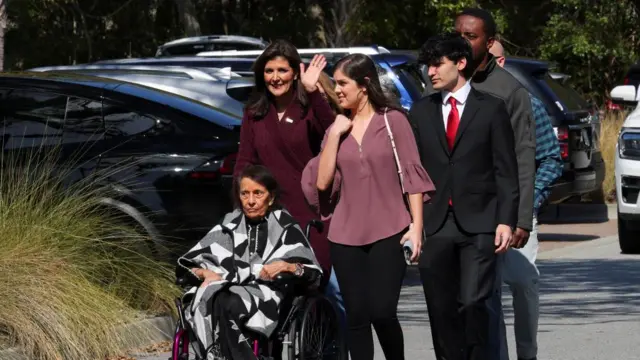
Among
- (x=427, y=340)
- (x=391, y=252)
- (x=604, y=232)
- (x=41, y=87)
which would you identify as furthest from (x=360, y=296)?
(x=604, y=232)

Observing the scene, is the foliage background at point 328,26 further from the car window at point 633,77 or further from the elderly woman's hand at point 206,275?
the elderly woman's hand at point 206,275

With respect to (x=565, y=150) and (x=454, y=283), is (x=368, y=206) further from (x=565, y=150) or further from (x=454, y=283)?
(x=565, y=150)

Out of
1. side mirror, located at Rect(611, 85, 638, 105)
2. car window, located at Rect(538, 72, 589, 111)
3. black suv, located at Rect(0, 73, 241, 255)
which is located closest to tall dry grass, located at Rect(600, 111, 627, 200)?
car window, located at Rect(538, 72, 589, 111)

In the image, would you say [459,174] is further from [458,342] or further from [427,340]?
[427,340]

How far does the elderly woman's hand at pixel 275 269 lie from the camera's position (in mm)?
7051

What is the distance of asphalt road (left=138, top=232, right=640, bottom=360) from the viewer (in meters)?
9.31

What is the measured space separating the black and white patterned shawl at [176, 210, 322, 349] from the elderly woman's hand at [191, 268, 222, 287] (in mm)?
35

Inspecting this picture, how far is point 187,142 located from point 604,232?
8361 millimetres

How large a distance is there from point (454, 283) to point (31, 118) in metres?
4.43

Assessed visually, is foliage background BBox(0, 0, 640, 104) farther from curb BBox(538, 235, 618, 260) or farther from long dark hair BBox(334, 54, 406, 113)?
long dark hair BBox(334, 54, 406, 113)

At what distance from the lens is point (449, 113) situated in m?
7.06

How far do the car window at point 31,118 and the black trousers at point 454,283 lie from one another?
401 centimetres

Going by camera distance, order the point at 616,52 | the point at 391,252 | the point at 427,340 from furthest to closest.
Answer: the point at 616,52
the point at 427,340
the point at 391,252

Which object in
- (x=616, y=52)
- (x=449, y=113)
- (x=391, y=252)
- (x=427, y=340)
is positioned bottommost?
(x=427, y=340)
